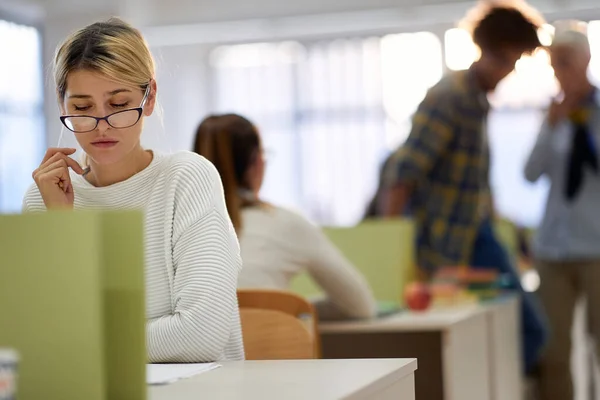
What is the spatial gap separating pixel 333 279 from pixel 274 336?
30.7 inches

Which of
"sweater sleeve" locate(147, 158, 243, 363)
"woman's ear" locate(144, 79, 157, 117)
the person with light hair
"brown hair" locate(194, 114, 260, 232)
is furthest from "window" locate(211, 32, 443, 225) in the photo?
"sweater sleeve" locate(147, 158, 243, 363)

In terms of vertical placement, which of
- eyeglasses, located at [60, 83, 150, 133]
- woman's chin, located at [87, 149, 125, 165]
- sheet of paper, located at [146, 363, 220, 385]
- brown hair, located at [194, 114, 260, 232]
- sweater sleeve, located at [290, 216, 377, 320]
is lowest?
sweater sleeve, located at [290, 216, 377, 320]

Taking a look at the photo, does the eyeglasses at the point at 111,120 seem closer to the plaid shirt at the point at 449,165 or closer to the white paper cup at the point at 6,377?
the white paper cup at the point at 6,377

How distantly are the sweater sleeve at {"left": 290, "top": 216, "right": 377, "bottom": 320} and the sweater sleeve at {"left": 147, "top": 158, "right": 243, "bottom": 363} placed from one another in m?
1.02

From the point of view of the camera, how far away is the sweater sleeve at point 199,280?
1532 millimetres

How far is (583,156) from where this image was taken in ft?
12.8

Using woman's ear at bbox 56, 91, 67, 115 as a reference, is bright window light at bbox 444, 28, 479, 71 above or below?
above

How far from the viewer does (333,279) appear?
2.75m

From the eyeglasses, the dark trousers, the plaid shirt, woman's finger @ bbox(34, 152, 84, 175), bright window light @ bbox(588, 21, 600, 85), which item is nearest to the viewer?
the eyeglasses

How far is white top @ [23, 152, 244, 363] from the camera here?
1537 millimetres

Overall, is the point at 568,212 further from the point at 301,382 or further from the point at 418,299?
the point at 301,382

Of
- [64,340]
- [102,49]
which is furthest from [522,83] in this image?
[64,340]

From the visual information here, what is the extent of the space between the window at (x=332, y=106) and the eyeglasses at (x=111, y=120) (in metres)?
7.39

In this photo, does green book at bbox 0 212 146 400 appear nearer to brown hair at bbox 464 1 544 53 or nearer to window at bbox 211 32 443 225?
brown hair at bbox 464 1 544 53
